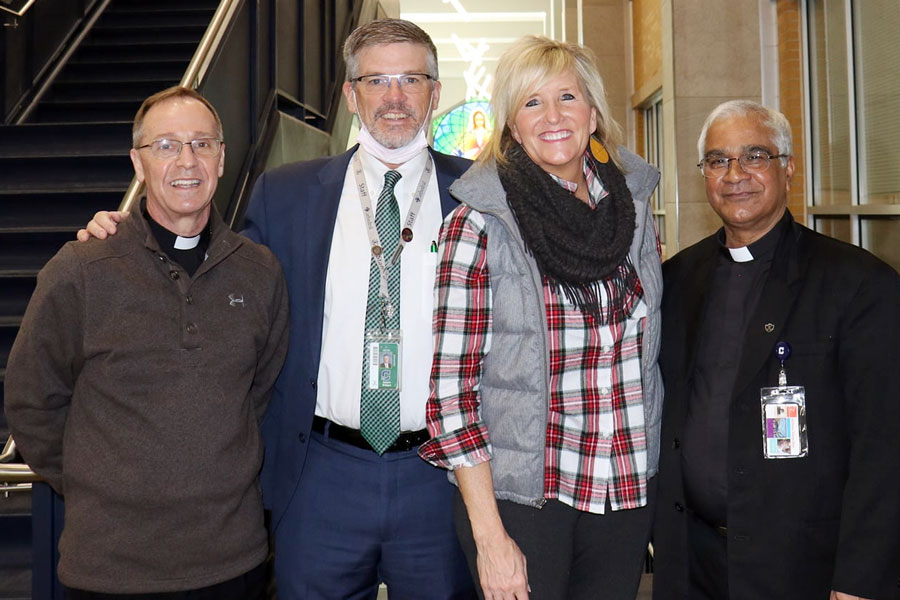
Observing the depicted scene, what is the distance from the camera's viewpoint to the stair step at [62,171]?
16.6 feet

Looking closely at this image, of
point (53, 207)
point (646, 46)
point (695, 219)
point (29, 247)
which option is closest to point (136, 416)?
point (29, 247)

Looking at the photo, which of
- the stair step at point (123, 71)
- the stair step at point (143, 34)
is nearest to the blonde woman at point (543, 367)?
the stair step at point (123, 71)

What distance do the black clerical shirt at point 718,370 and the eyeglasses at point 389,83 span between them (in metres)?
1.00

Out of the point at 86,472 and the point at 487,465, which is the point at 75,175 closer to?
the point at 86,472

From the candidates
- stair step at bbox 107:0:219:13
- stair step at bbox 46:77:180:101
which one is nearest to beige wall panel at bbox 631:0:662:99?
stair step at bbox 107:0:219:13

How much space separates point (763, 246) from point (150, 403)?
1.65 m

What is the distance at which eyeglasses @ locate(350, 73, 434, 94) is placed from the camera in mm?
2410

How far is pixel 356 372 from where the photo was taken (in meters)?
2.30

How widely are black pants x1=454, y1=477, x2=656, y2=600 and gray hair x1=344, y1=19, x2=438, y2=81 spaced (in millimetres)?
1248

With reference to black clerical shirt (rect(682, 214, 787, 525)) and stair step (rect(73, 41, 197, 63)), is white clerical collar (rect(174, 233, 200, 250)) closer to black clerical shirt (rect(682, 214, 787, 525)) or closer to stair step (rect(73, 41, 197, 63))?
black clerical shirt (rect(682, 214, 787, 525))

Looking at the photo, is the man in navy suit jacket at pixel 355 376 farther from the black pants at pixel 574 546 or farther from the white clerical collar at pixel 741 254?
the white clerical collar at pixel 741 254

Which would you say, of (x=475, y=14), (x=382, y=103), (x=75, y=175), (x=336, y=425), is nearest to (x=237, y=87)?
(x=75, y=175)

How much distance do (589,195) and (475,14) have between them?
16.5 m

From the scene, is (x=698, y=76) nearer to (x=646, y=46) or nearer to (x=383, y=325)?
(x=646, y=46)
